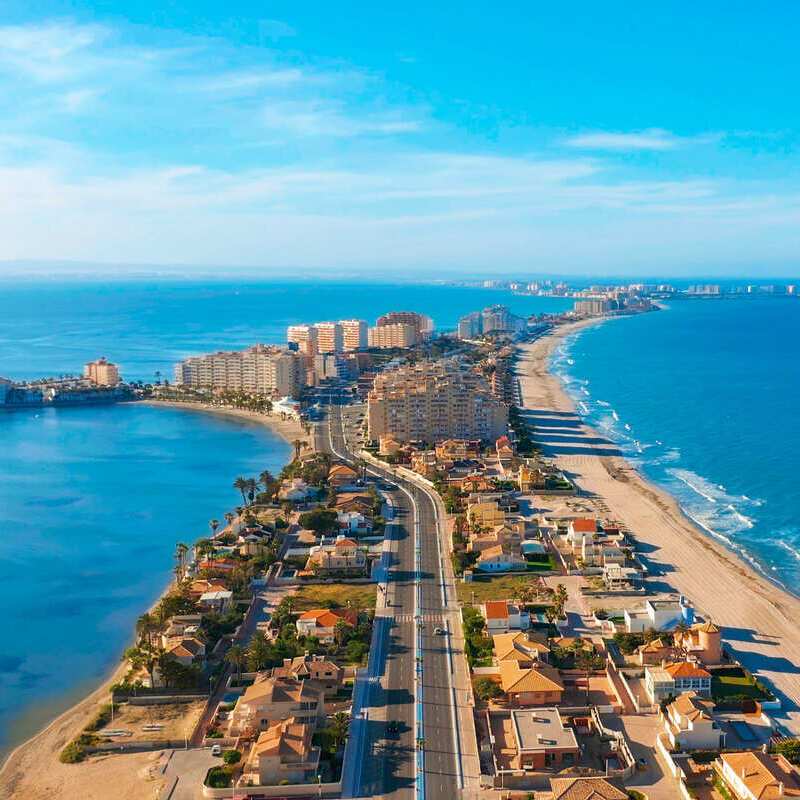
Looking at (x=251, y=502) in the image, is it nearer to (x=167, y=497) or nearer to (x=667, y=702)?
(x=167, y=497)

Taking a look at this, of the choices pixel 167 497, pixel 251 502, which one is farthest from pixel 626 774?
pixel 167 497

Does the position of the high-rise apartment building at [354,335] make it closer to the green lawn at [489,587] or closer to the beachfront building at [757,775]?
the green lawn at [489,587]

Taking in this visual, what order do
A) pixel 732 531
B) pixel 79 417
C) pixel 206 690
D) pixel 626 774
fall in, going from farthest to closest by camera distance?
pixel 79 417, pixel 732 531, pixel 206 690, pixel 626 774

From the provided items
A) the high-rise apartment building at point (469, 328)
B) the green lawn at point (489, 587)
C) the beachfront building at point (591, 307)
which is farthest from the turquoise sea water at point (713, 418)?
the beachfront building at point (591, 307)

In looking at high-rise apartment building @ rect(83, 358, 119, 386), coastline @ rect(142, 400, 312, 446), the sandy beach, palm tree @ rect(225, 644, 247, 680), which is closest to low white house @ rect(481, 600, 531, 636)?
the sandy beach

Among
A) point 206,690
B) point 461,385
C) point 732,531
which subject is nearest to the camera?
point 206,690

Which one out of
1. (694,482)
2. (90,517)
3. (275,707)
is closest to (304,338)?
(90,517)

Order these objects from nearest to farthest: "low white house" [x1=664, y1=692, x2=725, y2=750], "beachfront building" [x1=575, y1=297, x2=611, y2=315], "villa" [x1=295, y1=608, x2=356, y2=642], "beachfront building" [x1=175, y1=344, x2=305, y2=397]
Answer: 1. "low white house" [x1=664, y1=692, x2=725, y2=750]
2. "villa" [x1=295, y1=608, x2=356, y2=642]
3. "beachfront building" [x1=175, y1=344, x2=305, y2=397]
4. "beachfront building" [x1=575, y1=297, x2=611, y2=315]

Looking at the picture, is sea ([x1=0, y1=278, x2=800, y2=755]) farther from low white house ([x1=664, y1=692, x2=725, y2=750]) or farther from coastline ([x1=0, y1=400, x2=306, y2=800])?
low white house ([x1=664, y1=692, x2=725, y2=750])
